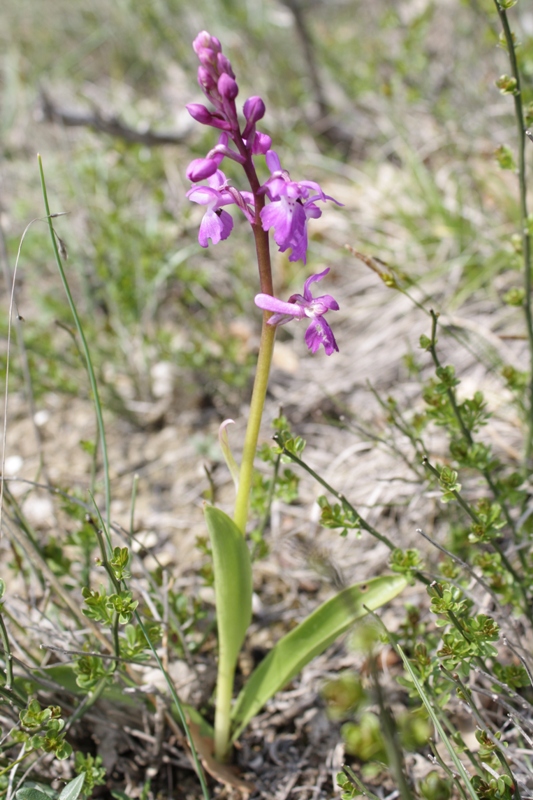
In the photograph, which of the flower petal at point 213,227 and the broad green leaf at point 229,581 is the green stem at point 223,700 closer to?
the broad green leaf at point 229,581

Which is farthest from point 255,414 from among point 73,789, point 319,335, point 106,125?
point 106,125

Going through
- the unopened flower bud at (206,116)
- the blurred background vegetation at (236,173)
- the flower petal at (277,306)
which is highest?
the blurred background vegetation at (236,173)

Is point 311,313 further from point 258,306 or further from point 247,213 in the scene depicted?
point 247,213

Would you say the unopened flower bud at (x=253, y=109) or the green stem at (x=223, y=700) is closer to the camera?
the unopened flower bud at (x=253, y=109)

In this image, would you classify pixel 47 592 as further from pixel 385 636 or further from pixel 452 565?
pixel 452 565

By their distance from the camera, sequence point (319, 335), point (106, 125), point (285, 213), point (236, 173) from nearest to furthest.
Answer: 1. point (285, 213)
2. point (319, 335)
3. point (236, 173)
4. point (106, 125)

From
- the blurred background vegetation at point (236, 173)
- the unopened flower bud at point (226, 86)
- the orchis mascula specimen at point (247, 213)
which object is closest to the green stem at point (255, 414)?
the orchis mascula specimen at point (247, 213)

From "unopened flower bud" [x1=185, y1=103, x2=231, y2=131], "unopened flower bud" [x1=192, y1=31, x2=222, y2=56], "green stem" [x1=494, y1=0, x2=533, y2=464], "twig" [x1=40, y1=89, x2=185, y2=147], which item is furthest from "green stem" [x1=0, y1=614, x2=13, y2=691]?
"twig" [x1=40, y1=89, x2=185, y2=147]
